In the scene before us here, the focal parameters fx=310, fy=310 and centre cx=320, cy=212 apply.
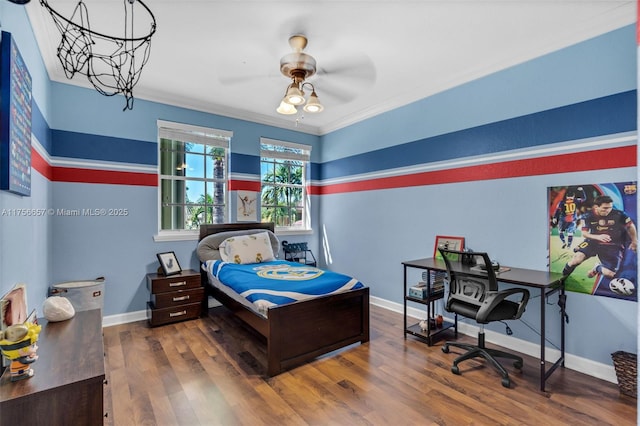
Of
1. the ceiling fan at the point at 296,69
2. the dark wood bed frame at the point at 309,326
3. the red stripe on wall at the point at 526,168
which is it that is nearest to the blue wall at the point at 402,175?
the red stripe on wall at the point at 526,168

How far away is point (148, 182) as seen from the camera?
3.88m

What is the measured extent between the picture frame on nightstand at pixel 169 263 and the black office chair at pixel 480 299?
3.09 metres

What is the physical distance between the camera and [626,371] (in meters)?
2.21

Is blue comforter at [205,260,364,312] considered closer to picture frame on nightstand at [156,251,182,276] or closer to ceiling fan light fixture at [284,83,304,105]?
picture frame on nightstand at [156,251,182,276]

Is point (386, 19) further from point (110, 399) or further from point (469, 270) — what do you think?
point (110, 399)

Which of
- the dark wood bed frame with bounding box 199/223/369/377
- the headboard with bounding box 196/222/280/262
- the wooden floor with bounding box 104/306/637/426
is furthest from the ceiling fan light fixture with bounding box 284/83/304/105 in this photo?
the wooden floor with bounding box 104/306/637/426

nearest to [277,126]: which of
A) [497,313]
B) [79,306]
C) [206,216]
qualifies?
[206,216]

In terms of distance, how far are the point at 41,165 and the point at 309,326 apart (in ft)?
9.29

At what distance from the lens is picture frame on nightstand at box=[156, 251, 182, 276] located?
12.2ft

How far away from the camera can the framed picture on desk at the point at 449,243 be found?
3.36 metres

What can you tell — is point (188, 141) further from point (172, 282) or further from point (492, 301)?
point (492, 301)

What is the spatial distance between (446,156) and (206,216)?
3.26m

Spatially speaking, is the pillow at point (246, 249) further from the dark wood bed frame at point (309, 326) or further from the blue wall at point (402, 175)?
the dark wood bed frame at point (309, 326)

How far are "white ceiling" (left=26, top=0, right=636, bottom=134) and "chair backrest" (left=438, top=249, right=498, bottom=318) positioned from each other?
6.08 ft
